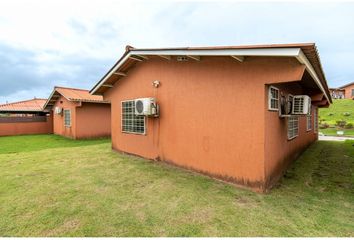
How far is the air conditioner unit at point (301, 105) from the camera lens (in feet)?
17.2

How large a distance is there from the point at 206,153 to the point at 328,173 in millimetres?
3869

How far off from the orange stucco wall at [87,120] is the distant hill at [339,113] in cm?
2703

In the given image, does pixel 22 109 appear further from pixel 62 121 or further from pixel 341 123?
pixel 341 123

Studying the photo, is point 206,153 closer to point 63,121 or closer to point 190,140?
point 190,140

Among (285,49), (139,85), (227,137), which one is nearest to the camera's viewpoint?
(285,49)

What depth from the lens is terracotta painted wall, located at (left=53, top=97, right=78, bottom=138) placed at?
1341cm

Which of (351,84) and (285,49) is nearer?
(285,49)

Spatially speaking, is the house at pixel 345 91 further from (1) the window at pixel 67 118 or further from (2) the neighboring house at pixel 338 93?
(1) the window at pixel 67 118

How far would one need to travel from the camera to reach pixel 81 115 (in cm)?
1345

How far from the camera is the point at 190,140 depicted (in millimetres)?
5633

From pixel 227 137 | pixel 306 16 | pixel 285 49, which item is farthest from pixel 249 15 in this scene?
pixel 227 137

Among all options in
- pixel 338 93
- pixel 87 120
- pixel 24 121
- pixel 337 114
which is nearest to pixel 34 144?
pixel 87 120

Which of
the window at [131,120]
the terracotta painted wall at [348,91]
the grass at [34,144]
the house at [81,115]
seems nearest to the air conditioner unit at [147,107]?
the window at [131,120]

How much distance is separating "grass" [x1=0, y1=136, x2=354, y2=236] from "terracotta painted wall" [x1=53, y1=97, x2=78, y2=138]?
7656mm
